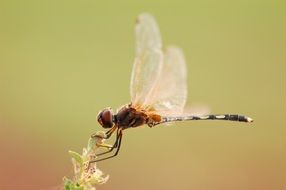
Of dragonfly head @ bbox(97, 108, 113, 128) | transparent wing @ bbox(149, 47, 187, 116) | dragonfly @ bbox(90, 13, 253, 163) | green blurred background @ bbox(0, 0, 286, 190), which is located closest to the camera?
dragonfly head @ bbox(97, 108, 113, 128)

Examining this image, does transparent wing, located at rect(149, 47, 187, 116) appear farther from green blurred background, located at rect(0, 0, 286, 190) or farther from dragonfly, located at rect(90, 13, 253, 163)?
green blurred background, located at rect(0, 0, 286, 190)

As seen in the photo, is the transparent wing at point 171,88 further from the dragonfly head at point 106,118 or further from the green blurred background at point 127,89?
the green blurred background at point 127,89

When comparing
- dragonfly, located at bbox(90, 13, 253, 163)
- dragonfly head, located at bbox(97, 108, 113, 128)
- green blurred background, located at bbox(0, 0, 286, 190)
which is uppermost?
green blurred background, located at bbox(0, 0, 286, 190)

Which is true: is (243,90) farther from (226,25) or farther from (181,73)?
(181,73)

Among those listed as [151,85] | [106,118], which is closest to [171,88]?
[151,85]

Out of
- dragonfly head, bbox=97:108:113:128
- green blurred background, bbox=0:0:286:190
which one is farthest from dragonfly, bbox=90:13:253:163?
green blurred background, bbox=0:0:286:190

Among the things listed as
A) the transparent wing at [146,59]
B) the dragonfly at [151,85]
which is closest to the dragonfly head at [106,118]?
the dragonfly at [151,85]
